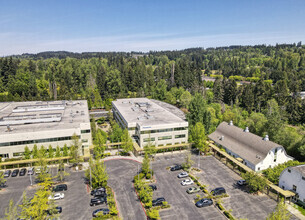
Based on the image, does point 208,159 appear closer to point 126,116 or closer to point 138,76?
point 126,116

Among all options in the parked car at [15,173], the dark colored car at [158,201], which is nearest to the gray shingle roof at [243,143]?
the dark colored car at [158,201]

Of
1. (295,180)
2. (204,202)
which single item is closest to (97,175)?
(204,202)

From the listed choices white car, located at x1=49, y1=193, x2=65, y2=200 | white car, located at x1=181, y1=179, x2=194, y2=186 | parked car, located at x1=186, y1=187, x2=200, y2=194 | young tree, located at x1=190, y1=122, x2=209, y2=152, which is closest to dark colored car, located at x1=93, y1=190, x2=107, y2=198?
white car, located at x1=49, y1=193, x2=65, y2=200

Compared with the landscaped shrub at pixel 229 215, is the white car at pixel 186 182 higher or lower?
higher

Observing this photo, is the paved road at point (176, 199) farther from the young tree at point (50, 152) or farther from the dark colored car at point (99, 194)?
the young tree at point (50, 152)

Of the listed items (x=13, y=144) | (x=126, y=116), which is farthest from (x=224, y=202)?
(x=13, y=144)

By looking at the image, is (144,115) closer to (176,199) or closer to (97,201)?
(176,199)
